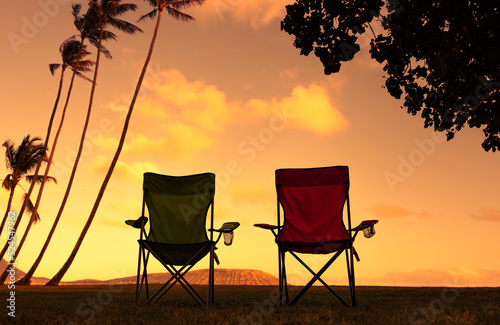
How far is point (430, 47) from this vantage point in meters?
3.98

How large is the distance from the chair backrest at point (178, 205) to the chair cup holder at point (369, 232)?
1538 millimetres

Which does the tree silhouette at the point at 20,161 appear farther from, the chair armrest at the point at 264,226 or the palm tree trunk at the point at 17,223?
the chair armrest at the point at 264,226

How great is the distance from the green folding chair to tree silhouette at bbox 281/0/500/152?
6.47ft

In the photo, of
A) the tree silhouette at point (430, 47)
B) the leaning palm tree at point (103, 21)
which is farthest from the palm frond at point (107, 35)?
the tree silhouette at point (430, 47)

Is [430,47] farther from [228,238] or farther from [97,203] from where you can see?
[97,203]

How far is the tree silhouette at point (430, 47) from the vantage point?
3996 millimetres

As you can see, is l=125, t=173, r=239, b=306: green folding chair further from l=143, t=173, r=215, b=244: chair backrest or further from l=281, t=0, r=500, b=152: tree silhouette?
l=281, t=0, r=500, b=152: tree silhouette

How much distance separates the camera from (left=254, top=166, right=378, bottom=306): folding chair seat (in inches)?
149

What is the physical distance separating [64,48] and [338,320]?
17.2 meters

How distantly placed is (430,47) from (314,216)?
6.50 ft

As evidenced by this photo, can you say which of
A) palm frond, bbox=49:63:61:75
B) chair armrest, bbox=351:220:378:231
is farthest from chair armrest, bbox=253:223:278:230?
palm frond, bbox=49:63:61:75

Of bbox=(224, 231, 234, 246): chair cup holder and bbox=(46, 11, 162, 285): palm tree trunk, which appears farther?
bbox=(46, 11, 162, 285): palm tree trunk

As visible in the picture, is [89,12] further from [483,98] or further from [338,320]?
[338,320]

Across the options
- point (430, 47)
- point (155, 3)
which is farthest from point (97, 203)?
point (430, 47)
